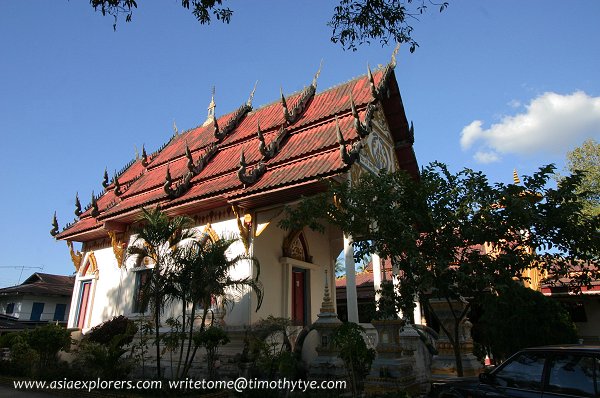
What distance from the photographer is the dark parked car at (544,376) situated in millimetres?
3725

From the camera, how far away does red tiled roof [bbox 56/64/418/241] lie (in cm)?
1055

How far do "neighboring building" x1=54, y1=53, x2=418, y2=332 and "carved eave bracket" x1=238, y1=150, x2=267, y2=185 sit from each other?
0.03 meters

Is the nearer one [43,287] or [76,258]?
[76,258]

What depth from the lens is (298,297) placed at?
13.0m

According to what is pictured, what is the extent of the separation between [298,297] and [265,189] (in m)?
4.46

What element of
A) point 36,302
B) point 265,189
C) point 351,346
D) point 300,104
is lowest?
point 351,346

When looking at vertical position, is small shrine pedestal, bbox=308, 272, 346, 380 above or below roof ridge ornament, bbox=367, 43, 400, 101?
below

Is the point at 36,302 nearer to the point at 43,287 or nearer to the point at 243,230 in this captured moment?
the point at 43,287

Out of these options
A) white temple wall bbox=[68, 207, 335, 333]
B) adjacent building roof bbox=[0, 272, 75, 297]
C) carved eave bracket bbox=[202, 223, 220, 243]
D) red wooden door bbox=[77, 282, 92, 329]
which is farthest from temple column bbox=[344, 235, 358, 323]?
adjacent building roof bbox=[0, 272, 75, 297]

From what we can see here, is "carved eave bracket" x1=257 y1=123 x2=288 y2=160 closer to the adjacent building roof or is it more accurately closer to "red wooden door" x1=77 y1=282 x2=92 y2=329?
"red wooden door" x1=77 y1=282 x2=92 y2=329

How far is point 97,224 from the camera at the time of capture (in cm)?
1484

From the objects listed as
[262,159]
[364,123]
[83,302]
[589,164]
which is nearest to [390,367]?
[364,123]

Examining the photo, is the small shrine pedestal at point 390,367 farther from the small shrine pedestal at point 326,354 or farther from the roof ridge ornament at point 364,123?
the roof ridge ornament at point 364,123

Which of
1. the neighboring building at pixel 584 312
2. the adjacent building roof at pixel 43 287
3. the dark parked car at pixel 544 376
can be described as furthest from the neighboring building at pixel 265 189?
the adjacent building roof at pixel 43 287
